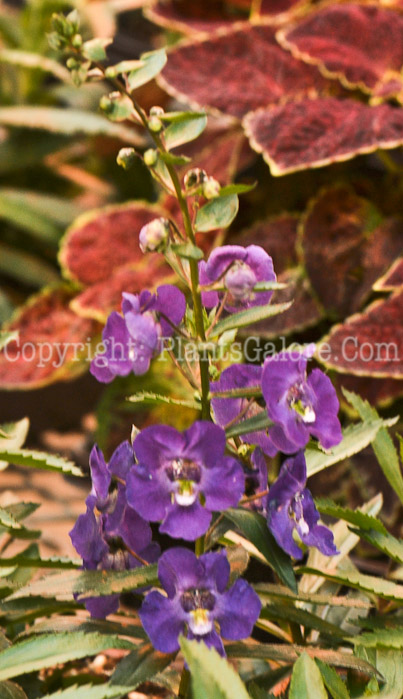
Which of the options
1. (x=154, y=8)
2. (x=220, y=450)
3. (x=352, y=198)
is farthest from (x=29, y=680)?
(x=154, y=8)

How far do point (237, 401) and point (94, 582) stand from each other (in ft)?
0.58

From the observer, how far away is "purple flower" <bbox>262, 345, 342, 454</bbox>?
525 mm

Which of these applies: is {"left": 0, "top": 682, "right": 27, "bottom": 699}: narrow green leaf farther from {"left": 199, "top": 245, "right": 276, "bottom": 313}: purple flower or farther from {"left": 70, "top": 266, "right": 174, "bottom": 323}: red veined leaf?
{"left": 70, "top": 266, "right": 174, "bottom": 323}: red veined leaf

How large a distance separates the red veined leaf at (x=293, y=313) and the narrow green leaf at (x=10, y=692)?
748mm

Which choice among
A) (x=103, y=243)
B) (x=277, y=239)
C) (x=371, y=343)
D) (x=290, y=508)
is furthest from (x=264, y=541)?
(x=103, y=243)

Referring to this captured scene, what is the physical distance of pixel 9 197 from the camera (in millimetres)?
1777

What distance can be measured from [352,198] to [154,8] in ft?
2.28

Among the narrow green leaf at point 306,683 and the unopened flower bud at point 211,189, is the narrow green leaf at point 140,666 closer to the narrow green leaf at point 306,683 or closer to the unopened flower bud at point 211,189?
the narrow green leaf at point 306,683

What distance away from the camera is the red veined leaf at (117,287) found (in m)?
1.38

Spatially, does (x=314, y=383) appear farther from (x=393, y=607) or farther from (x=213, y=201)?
(x=393, y=607)

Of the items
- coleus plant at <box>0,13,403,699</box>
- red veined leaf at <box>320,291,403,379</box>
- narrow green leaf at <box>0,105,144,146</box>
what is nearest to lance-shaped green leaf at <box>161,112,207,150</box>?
coleus plant at <box>0,13,403,699</box>

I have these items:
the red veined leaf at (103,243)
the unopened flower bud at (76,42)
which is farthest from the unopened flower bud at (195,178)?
the red veined leaf at (103,243)

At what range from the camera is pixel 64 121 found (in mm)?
1679

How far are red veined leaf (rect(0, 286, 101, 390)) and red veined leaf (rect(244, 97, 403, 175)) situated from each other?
0.49 metres
